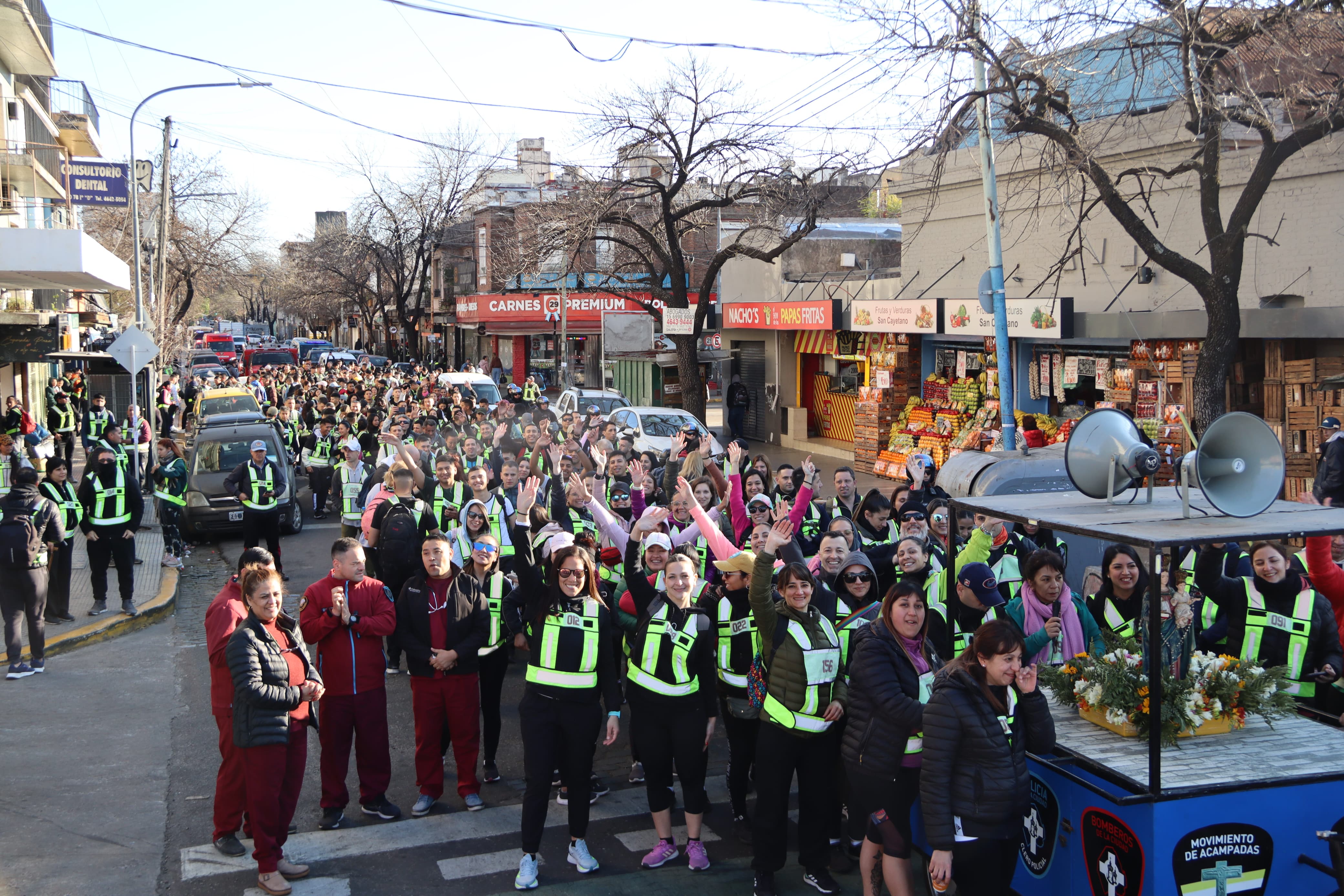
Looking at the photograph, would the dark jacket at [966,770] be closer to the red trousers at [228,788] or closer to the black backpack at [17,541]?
the red trousers at [228,788]

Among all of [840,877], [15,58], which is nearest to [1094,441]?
[840,877]

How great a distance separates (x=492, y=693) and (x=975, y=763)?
3.65 metres

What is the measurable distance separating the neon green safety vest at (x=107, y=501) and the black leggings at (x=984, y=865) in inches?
383

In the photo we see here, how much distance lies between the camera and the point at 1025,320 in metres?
17.4

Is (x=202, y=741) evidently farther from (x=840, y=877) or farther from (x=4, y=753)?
(x=840, y=877)

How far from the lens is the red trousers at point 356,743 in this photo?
6.65 m

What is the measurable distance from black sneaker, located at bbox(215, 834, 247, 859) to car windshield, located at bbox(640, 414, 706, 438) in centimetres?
1526

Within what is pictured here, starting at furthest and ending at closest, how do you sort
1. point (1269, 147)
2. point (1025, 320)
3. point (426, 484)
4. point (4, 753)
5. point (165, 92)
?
point (165, 92)
point (1025, 320)
point (1269, 147)
point (426, 484)
point (4, 753)

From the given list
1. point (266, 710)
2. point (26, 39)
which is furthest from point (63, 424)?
point (266, 710)

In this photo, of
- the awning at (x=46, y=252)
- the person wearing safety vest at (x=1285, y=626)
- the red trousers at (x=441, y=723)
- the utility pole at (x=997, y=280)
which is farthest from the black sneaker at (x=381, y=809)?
the awning at (x=46, y=252)

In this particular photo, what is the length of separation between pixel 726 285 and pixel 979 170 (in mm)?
10176

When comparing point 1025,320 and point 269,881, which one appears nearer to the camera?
point 269,881

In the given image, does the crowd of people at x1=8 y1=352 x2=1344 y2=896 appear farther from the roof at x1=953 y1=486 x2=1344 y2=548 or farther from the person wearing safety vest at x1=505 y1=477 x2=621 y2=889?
the roof at x1=953 y1=486 x2=1344 y2=548

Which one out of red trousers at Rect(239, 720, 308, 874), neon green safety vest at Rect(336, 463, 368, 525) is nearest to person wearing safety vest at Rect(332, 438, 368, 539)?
neon green safety vest at Rect(336, 463, 368, 525)
